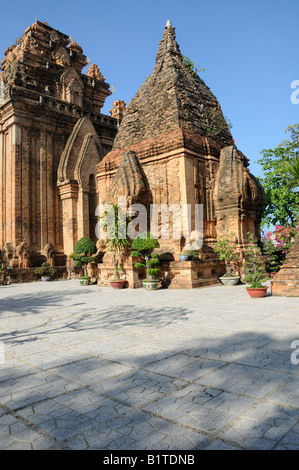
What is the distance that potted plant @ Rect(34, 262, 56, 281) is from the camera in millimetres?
18484

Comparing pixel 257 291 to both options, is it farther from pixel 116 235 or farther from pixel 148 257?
pixel 116 235

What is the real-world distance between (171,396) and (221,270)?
1097 cm

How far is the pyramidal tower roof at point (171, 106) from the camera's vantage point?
48.4 ft

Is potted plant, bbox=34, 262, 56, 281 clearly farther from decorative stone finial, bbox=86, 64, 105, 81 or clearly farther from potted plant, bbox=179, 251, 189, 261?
decorative stone finial, bbox=86, 64, 105, 81

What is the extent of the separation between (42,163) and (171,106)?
960 centimetres

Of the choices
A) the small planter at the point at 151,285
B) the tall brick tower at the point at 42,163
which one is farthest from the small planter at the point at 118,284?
the tall brick tower at the point at 42,163

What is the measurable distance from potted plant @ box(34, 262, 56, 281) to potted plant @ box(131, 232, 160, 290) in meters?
7.63

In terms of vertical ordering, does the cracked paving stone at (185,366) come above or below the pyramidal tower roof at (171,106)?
below

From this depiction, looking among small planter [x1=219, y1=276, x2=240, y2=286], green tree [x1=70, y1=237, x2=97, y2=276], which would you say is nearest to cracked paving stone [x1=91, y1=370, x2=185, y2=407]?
small planter [x1=219, y1=276, x2=240, y2=286]

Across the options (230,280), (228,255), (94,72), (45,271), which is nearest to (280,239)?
(228,255)

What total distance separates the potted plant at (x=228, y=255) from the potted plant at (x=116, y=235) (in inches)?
141

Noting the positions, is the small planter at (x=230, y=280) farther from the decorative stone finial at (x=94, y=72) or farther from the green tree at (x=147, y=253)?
the decorative stone finial at (x=94, y=72)

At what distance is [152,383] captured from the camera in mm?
3389
